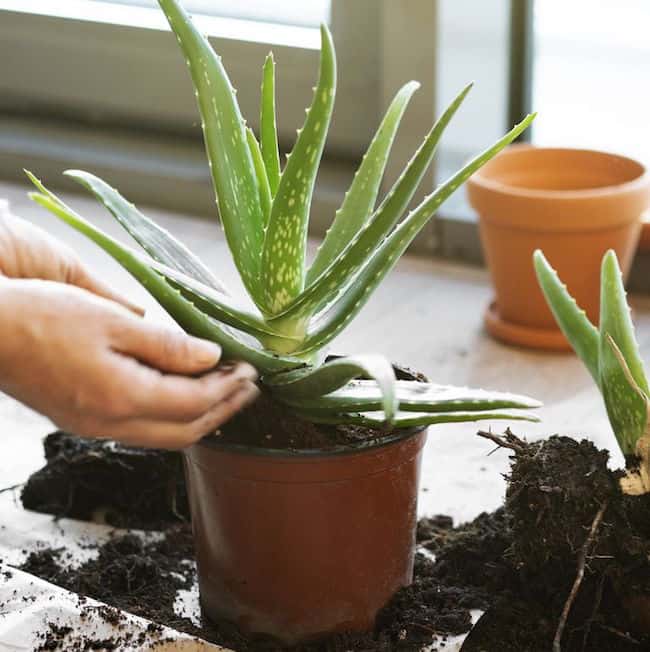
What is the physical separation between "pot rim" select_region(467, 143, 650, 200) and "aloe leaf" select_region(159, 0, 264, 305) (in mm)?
857

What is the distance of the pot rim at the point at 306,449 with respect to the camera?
Answer: 43.5 inches

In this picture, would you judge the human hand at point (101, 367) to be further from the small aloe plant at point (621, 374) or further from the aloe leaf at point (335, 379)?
the small aloe plant at point (621, 374)

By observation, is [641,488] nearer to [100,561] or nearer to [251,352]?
[251,352]

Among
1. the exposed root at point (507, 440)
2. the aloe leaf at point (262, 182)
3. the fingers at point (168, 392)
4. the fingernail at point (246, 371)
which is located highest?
the aloe leaf at point (262, 182)

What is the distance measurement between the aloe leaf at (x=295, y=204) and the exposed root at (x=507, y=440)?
0.75 feet

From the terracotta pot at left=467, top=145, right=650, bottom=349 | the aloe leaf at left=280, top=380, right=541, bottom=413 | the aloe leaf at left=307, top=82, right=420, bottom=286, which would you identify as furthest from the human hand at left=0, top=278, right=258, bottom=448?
the terracotta pot at left=467, top=145, right=650, bottom=349

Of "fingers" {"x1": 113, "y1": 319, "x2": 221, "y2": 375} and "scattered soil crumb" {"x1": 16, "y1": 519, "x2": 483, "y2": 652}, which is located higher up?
"fingers" {"x1": 113, "y1": 319, "x2": 221, "y2": 375}

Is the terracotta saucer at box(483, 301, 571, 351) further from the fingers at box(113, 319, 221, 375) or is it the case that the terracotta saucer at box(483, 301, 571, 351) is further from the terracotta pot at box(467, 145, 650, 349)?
the fingers at box(113, 319, 221, 375)

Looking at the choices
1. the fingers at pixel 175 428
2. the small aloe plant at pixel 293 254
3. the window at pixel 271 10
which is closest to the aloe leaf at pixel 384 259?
the small aloe plant at pixel 293 254

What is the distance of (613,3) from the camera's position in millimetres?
2381

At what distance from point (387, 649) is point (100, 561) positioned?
36 centimetres

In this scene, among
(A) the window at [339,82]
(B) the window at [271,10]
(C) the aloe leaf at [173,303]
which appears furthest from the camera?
(B) the window at [271,10]

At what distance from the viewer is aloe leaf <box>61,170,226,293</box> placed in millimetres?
1138

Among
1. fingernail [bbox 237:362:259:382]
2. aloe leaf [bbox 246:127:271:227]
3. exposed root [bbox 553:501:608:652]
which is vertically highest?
aloe leaf [bbox 246:127:271:227]
